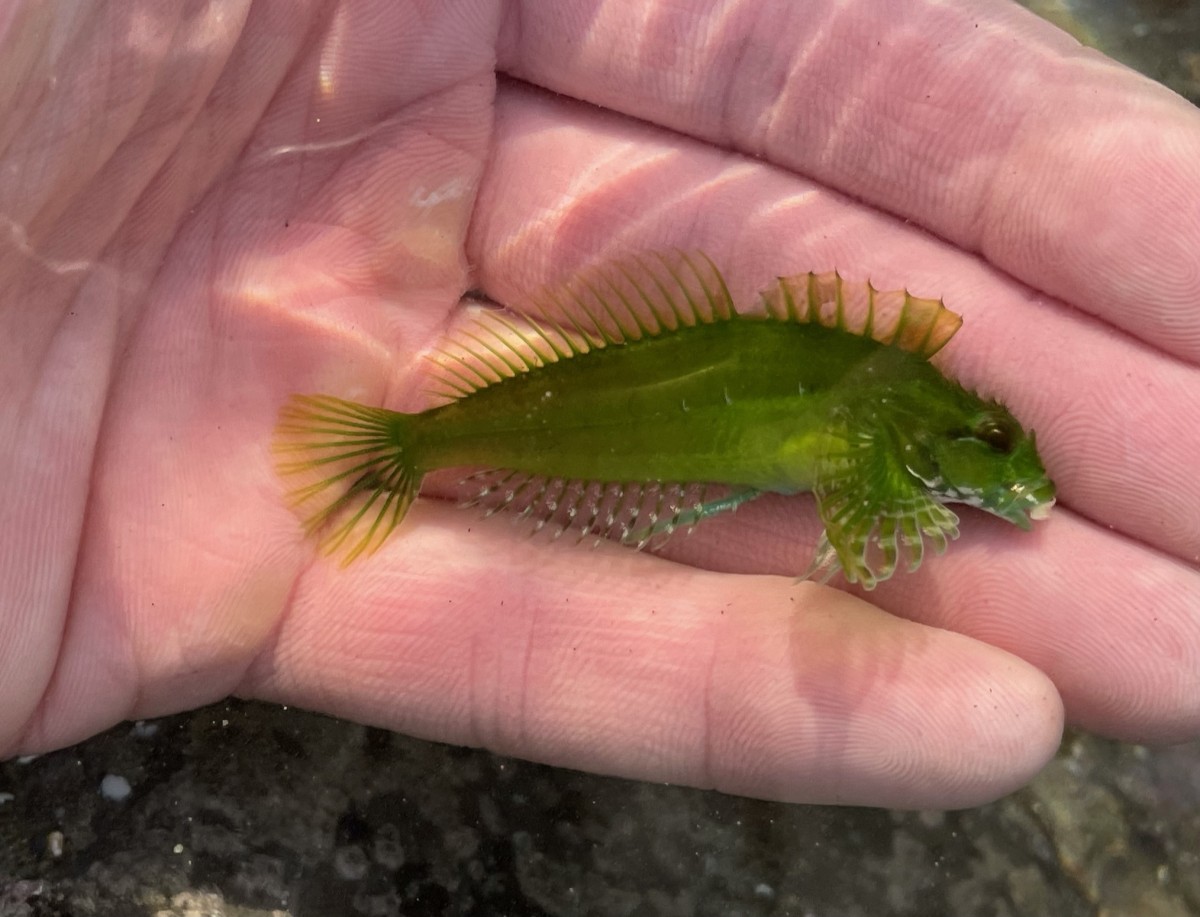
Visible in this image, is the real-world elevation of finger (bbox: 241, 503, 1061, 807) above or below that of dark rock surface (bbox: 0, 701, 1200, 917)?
above

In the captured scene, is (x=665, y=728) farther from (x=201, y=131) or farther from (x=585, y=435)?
(x=201, y=131)

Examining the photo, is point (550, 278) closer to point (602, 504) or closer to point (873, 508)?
point (602, 504)

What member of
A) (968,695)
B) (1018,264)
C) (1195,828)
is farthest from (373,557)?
(1195,828)

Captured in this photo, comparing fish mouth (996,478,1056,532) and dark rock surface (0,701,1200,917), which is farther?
dark rock surface (0,701,1200,917)

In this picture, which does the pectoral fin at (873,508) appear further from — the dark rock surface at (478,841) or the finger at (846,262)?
the dark rock surface at (478,841)

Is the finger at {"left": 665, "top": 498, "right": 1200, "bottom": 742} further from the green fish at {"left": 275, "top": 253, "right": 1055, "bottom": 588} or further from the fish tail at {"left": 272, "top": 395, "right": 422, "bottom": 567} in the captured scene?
the fish tail at {"left": 272, "top": 395, "right": 422, "bottom": 567}

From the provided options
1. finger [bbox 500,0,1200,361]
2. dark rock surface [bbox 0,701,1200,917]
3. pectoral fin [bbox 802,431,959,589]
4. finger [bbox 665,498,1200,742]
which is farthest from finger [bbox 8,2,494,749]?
finger [bbox 665,498,1200,742]

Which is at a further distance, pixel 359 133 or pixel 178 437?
pixel 359 133
